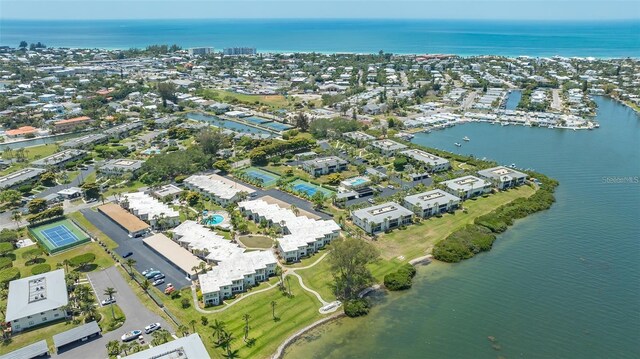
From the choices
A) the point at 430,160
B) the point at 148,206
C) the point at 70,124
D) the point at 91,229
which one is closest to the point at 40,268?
the point at 91,229

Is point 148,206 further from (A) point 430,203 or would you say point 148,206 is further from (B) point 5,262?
(A) point 430,203

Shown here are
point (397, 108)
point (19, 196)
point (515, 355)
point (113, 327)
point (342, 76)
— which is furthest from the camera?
point (342, 76)

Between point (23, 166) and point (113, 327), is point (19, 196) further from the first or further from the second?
point (113, 327)

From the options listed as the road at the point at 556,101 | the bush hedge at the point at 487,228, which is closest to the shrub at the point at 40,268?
the bush hedge at the point at 487,228

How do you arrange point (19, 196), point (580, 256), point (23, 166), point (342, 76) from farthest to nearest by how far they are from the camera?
point (342, 76), point (23, 166), point (19, 196), point (580, 256)

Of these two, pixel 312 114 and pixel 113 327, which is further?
pixel 312 114

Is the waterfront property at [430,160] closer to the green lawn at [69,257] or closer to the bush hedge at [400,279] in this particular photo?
the bush hedge at [400,279]

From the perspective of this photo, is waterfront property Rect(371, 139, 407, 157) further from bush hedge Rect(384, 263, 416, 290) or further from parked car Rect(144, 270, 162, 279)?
parked car Rect(144, 270, 162, 279)

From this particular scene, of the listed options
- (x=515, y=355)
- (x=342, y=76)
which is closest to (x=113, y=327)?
(x=515, y=355)
